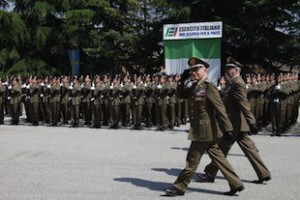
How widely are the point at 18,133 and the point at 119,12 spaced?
1865 cm

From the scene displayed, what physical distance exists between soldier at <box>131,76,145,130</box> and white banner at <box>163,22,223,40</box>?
570cm

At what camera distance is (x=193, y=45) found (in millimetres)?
20656

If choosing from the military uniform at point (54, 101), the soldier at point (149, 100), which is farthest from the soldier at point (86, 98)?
the soldier at point (149, 100)

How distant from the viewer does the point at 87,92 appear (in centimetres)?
1642

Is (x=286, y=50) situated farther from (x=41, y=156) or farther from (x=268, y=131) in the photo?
(x=41, y=156)

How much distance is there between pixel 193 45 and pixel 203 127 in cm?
1419

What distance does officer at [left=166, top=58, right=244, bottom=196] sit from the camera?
6.72m

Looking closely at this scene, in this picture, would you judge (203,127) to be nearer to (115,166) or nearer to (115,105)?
(115,166)

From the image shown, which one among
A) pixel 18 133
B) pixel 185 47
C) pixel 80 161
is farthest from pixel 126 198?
pixel 185 47

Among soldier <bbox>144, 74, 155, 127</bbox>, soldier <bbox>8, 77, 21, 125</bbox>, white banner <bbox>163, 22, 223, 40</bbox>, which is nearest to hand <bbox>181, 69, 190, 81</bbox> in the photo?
soldier <bbox>144, 74, 155, 127</bbox>

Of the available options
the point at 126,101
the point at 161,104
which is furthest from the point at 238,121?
the point at 126,101

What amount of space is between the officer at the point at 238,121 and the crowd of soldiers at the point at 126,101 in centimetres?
640

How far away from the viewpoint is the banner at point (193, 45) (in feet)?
66.0

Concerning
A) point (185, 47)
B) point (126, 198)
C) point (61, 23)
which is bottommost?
point (126, 198)
